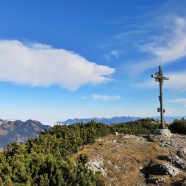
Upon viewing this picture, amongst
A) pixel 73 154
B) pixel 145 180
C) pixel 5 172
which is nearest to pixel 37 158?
pixel 5 172

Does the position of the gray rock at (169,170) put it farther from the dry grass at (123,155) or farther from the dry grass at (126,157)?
the dry grass at (123,155)

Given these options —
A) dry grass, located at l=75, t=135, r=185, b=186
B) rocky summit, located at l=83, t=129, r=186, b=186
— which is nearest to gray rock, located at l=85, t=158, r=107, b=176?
rocky summit, located at l=83, t=129, r=186, b=186

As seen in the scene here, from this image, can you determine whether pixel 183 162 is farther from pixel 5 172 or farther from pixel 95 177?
pixel 5 172

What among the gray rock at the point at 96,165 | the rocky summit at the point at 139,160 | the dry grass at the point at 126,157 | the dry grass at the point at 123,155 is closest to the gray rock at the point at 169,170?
the rocky summit at the point at 139,160

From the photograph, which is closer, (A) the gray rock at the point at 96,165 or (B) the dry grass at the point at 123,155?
(A) the gray rock at the point at 96,165

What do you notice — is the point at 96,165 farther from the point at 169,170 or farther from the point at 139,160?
the point at 169,170

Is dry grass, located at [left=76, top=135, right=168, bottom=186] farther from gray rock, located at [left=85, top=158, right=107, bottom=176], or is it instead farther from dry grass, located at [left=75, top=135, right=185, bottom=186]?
gray rock, located at [left=85, top=158, right=107, bottom=176]

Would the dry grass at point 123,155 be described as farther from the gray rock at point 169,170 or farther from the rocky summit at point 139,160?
the gray rock at point 169,170

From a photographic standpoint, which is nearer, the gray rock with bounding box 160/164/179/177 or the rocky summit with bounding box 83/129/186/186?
the rocky summit with bounding box 83/129/186/186

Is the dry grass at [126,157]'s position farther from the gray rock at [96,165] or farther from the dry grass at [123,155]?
the gray rock at [96,165]

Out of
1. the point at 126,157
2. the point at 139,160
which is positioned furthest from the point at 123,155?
the point at 139,160

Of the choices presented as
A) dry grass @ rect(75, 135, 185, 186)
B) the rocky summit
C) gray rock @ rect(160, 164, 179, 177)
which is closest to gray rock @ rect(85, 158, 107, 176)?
the rocky summit

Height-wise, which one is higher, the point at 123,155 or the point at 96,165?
the point at 123,155

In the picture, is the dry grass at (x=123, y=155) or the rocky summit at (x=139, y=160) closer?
the rocky summit at (x=139, y=160)
